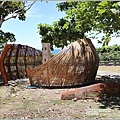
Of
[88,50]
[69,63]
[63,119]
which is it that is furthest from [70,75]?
[63,119]

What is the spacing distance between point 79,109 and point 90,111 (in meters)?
0.29

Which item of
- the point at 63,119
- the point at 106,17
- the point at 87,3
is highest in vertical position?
the point at 87,3

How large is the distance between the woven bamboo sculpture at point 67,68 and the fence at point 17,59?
85.4 inches

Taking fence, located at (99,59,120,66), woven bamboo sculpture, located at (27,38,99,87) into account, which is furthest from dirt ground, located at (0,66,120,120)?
fence, located at (99,59,120,66)

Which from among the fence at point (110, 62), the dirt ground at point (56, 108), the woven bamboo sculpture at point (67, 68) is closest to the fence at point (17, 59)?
the woven bamboo sculpture at point (67, 68)

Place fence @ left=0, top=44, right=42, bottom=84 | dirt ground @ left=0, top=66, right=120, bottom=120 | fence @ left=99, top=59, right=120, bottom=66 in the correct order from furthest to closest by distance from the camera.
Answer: fence @ left=99, top=59, right=120, bottom=66 → fence @ left=0, top=44, right=42, bottom=84 → dirt ground @ left=0, top=66, right=120, bottom=120

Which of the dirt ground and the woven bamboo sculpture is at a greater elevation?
the woven bamboo sculpture

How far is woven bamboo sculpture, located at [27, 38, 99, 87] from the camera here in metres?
9.30

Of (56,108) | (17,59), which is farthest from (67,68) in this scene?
(17,59)

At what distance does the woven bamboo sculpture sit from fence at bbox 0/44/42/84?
7.12 feet

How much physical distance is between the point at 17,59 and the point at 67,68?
4519 mm

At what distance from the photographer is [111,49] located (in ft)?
107

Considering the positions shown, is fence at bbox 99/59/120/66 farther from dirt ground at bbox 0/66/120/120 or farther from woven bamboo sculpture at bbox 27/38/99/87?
dirt ground at bbox 0/66/120/120

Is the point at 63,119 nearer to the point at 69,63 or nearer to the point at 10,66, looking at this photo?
the point at 69,63
